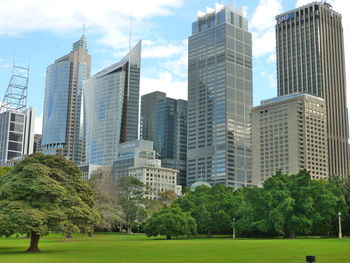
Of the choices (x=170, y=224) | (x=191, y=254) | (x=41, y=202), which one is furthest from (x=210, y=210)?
(x=191, y=254)

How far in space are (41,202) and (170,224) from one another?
36.4 metres

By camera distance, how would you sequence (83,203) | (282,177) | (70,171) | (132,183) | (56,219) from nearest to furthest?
(56,219) → (83,203) → (70,171) → (282,177) → (132,183)

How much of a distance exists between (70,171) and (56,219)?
726 cm

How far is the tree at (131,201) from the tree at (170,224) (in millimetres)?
30705

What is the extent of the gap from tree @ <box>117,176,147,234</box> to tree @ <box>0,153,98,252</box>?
63101 millimetres

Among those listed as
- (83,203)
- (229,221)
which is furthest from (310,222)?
(83,203)

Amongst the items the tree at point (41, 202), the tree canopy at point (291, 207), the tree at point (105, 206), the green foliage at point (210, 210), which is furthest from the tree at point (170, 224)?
the tree at point (41, 202)

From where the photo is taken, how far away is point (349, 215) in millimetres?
79688

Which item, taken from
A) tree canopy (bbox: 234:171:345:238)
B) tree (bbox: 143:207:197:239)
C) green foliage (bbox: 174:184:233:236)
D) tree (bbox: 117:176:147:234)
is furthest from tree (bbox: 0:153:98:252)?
tree (bbox: 117:176:147:234)

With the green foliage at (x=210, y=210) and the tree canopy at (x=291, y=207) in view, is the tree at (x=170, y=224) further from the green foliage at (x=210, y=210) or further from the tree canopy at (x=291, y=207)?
the tree canopy at (x=291, y=207)

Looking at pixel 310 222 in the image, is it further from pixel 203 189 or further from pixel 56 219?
pixel 56 219

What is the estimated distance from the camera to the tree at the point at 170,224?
76625 millimetres

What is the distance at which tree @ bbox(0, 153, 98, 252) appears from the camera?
40250mm

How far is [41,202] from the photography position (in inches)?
1705
